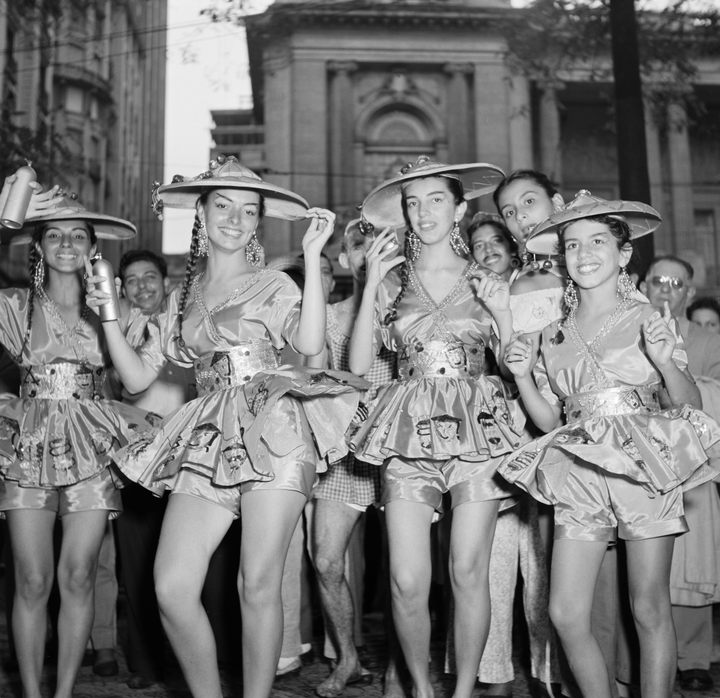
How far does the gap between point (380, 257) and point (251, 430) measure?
90 cm

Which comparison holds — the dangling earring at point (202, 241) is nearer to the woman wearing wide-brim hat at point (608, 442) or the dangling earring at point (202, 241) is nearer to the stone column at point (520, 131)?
the woman wearing wide-brim hat at point (608, 442)

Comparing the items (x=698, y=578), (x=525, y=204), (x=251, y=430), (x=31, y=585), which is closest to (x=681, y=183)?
(x=525, y=204)

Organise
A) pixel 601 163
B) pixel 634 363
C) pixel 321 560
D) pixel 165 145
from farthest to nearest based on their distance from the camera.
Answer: pixel 165 145 → pixel 601 163 → pixel 321 560 → pixel 634 363

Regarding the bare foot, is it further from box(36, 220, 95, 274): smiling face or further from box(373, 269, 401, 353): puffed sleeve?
box(36, 220, 95, 274): smiling face

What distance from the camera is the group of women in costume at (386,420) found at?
338cm

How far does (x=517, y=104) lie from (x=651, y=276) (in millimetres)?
17083

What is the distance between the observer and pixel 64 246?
4355 mm

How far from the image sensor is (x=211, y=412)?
360cm

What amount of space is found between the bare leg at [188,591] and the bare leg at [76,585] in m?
0.73

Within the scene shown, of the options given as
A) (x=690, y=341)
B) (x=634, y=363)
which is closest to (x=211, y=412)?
(x=634, y=363)

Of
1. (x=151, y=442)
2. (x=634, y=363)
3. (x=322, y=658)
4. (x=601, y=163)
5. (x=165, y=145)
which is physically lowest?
(x=322, y=658)

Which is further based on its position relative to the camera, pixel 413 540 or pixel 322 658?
pixel 322 658

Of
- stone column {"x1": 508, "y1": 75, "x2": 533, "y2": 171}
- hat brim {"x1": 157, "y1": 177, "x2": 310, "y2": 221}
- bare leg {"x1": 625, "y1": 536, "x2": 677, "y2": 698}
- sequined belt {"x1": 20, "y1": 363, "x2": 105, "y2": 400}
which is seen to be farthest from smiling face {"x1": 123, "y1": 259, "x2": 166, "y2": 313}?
stone column {"x1": 508, "y1": 75, "x2": 533, "y2": 171}

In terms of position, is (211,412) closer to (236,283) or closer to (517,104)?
(236,283)
